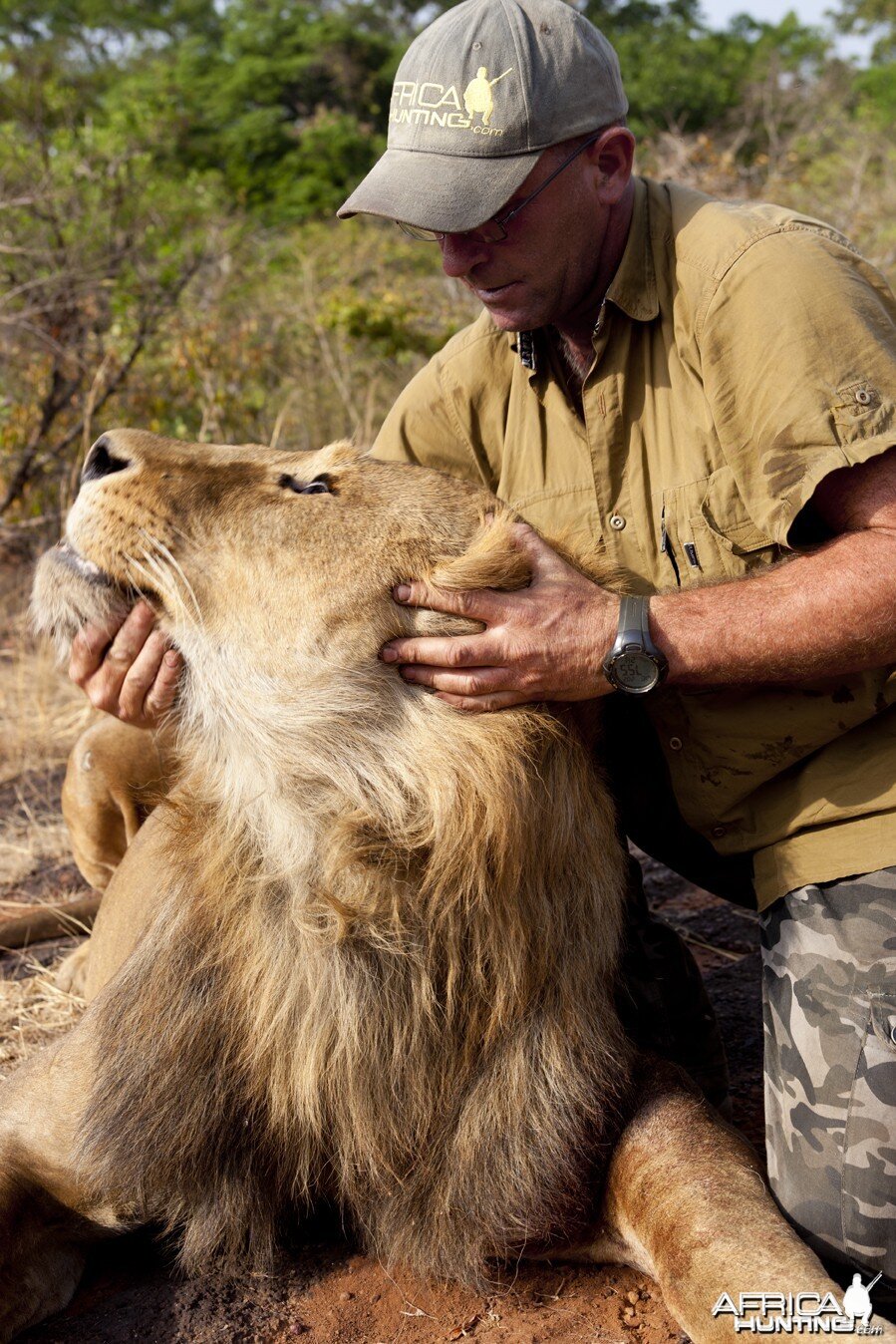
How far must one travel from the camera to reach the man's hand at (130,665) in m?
2.30

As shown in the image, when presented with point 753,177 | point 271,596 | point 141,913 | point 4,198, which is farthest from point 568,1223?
point 753,177

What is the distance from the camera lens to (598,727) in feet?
8.19

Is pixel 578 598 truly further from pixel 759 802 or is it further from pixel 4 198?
pixel 4 198

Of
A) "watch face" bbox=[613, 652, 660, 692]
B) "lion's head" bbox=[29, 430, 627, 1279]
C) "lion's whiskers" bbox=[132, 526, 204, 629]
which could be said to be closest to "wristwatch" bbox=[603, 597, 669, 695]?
"watch face" bbox=[613, 652, 660, 692]

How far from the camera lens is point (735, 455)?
8.31 feet

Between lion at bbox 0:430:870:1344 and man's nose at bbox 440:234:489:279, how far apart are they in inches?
25.4

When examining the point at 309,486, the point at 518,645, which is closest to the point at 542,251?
the point at 309,486

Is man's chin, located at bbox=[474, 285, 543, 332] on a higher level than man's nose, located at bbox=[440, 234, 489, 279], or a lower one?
lower

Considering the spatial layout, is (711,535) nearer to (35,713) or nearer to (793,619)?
(793,619)

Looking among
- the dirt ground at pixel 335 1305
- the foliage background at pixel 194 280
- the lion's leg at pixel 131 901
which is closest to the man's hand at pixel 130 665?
the lion's leg at pixel 131 901

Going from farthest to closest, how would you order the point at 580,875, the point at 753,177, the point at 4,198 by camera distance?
the point at 753,177 < the point at 4,198 < the point at 580,875

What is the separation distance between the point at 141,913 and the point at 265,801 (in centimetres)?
59

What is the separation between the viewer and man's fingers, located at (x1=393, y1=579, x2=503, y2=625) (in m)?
2.15

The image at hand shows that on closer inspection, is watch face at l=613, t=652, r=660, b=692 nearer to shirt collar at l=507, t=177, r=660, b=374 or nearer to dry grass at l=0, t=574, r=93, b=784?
shirt collar at l=507, t=177, r=660, b=374
